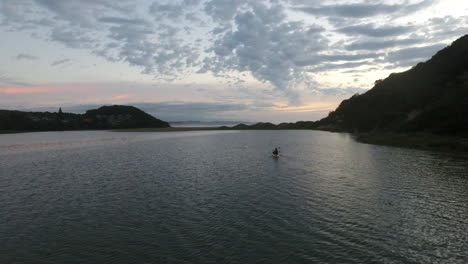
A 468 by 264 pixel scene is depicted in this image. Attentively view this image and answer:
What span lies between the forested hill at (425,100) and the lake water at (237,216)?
38.8 m

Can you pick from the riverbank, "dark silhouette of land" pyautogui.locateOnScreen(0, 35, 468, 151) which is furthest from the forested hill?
the riverbank

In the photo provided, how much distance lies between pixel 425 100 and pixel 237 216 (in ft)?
342

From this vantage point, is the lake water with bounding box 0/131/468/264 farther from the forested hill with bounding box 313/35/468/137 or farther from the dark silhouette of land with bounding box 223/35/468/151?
the forested hill with bounding box 313/35/468/137

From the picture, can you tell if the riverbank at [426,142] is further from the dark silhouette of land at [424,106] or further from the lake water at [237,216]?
the lake water at [237,216]

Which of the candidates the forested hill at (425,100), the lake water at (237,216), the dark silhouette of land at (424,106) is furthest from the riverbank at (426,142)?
the lake water at (237,216)

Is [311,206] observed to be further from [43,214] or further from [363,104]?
[363,104]

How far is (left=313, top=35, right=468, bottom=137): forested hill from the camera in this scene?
258 ft

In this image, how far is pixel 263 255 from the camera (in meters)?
18.6

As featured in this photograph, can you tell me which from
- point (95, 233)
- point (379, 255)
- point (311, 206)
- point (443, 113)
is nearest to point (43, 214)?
point (95, 233)

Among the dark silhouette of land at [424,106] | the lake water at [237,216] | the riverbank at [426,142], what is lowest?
the lake water at [237,216]

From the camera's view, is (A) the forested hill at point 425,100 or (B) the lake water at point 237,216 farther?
(A) the forested hill at point 425,100

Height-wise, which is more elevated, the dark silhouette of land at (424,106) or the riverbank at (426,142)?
the dark silhouette of land at (424,106)

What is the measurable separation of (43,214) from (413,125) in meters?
94.5

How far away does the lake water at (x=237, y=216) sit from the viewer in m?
18.9
